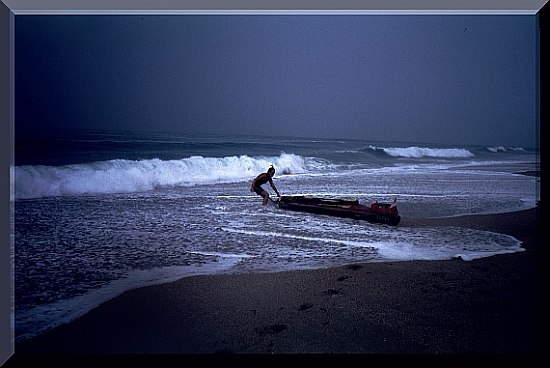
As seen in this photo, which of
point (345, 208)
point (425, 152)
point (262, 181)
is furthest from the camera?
point (425, 152)

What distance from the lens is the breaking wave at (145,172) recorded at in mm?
2848

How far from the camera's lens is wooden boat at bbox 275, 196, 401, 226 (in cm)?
301

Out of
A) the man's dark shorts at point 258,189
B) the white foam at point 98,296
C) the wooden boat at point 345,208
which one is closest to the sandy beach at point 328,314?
the white foam at point 98,296

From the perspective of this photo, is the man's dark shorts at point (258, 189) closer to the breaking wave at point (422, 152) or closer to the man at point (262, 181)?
the man at point (262, 181)

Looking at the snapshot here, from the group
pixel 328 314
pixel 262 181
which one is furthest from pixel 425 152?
pixel 328 314

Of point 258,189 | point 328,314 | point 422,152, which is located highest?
point 422,152

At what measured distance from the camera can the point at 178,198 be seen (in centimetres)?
299

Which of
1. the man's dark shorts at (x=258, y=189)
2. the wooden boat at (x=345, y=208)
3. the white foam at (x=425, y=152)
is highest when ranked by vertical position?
the white foam at (x=425, y=152)

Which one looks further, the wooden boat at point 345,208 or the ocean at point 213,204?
the wooden boat at point 345,208

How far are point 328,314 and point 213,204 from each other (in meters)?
1.19

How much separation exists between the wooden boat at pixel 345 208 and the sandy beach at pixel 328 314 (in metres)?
0.42

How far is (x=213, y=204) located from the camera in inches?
118

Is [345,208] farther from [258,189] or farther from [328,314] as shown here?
[328,314]

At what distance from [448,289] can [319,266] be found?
2.70ft
